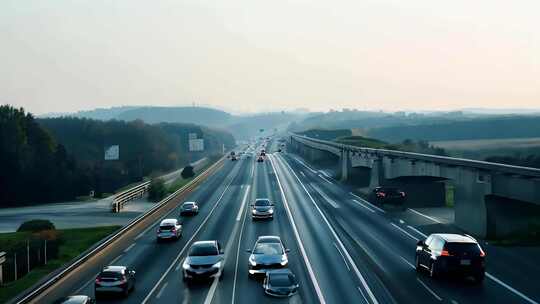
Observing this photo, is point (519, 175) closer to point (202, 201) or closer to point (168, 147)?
point (202, 201)

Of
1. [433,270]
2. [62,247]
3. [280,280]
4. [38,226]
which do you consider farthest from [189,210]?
[433,270]

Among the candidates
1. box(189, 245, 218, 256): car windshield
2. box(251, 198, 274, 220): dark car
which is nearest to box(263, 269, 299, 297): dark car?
box(189, 245, 218, 256): car windshield

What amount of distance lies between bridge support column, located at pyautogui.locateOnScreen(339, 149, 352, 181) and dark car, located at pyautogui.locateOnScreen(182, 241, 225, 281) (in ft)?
210

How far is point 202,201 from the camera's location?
69750 millimetres

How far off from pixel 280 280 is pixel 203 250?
6.65 metres

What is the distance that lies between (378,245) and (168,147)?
146 m

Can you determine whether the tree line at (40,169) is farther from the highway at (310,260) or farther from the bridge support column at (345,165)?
the highway at (310,260)

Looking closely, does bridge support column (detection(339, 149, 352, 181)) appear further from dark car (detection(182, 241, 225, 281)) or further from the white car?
dark car (detection(182, 241, 225, 281))

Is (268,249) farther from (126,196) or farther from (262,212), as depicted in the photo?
(126,196)

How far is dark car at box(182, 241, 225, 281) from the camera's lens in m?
29.6

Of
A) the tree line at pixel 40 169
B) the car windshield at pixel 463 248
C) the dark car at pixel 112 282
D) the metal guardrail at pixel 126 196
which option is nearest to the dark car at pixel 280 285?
the dark car at pixel 112 282

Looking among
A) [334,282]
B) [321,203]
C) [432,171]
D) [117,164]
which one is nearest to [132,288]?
[334,282]

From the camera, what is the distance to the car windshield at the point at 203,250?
3127 centimetres

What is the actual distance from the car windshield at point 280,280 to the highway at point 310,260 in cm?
68
